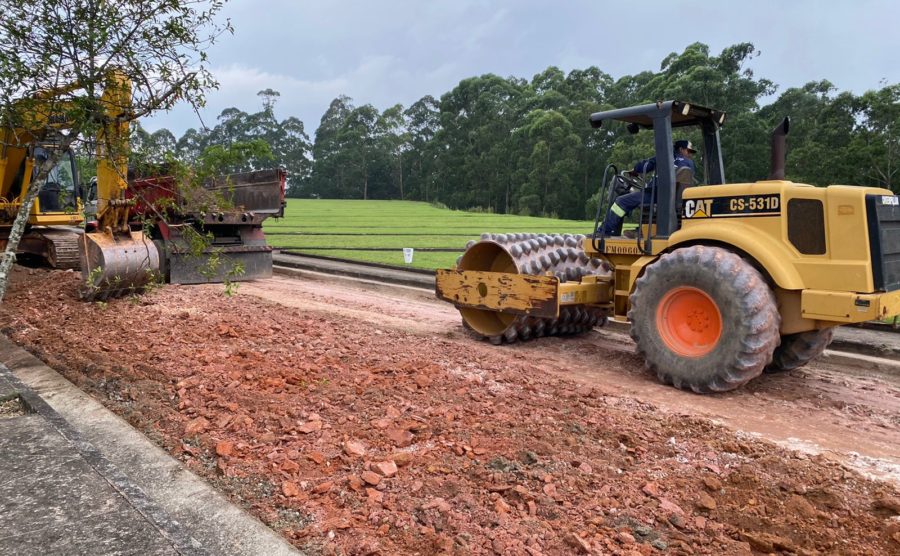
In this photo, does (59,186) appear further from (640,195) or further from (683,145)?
(683,145)

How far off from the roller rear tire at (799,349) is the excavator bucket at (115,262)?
27.9 ft

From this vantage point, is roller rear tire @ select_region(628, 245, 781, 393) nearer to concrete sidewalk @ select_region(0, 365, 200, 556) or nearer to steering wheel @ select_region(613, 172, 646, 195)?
steering wheel @ select_region(613, 172, 646, 195)

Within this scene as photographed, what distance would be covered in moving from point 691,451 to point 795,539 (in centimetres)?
113

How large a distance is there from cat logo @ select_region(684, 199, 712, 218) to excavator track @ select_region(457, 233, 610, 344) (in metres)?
1.77

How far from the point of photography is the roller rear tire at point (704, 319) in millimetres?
5918

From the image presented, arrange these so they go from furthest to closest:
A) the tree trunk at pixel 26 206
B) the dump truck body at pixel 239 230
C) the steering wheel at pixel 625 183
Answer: the dump truck body at pixel 239 230 < the steering wheel at pixel 625 183 < the tree trunk at pixel 26 206

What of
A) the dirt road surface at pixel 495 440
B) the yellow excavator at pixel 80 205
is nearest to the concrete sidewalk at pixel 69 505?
the dirt road surface at pixel 495 440

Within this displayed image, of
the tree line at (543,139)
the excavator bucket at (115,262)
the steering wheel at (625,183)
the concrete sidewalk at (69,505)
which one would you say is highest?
the tree line at (543,139)

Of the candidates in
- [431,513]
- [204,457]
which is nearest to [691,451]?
[431,513]

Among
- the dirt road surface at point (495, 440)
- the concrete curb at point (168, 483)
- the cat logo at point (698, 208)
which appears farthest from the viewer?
the cat logo at point (698, 208)

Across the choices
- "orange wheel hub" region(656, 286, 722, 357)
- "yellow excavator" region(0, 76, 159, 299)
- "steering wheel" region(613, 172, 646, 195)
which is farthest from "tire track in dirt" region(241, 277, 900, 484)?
"yellow excavator" region(0, 76, 159, 299)

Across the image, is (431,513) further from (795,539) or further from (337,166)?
(337,166)

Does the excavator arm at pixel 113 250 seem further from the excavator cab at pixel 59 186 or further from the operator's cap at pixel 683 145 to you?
the operator's cap at pixel 683 145

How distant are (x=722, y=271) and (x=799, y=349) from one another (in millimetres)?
1434
